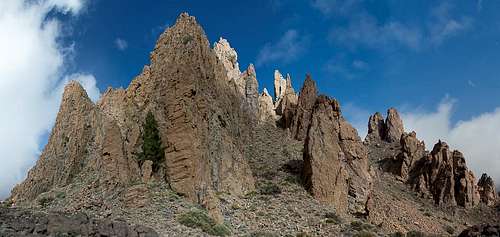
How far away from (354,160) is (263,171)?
11014 millimetres

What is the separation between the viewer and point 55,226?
28.5 m

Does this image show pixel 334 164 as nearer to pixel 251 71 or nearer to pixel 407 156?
pixel 407 156

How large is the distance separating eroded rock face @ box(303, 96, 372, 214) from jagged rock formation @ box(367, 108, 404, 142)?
4827 cm

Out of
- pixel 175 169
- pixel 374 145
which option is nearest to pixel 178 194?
pixel 175 169

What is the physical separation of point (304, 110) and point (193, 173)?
40.9m

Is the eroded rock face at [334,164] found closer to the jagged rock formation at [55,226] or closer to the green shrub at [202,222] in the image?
the green shrub at [202,222]

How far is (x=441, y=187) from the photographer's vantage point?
84188mm

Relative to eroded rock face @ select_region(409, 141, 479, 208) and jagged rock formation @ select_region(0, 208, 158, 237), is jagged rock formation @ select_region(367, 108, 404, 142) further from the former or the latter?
jagged rock formation @ select_region(0, 208, 158, 237)

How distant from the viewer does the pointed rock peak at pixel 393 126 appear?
112250mm

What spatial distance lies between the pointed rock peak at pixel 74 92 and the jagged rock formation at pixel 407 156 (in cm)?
5409

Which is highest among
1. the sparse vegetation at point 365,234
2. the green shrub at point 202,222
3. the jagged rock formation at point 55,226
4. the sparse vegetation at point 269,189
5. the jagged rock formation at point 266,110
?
the jagged rock formation at point 266,110

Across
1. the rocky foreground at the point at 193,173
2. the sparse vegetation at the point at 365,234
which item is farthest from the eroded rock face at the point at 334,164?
the sparse vegetation at the point at 365,234

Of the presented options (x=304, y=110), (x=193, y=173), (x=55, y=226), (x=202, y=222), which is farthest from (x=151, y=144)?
(x=304, y=110)

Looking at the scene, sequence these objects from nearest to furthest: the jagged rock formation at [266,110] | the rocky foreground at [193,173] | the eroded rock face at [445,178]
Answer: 1. the rocky foreground at [193,173]
2. the eroded rock face at [445,178]
3. the jagged rock formation at [266,110]
